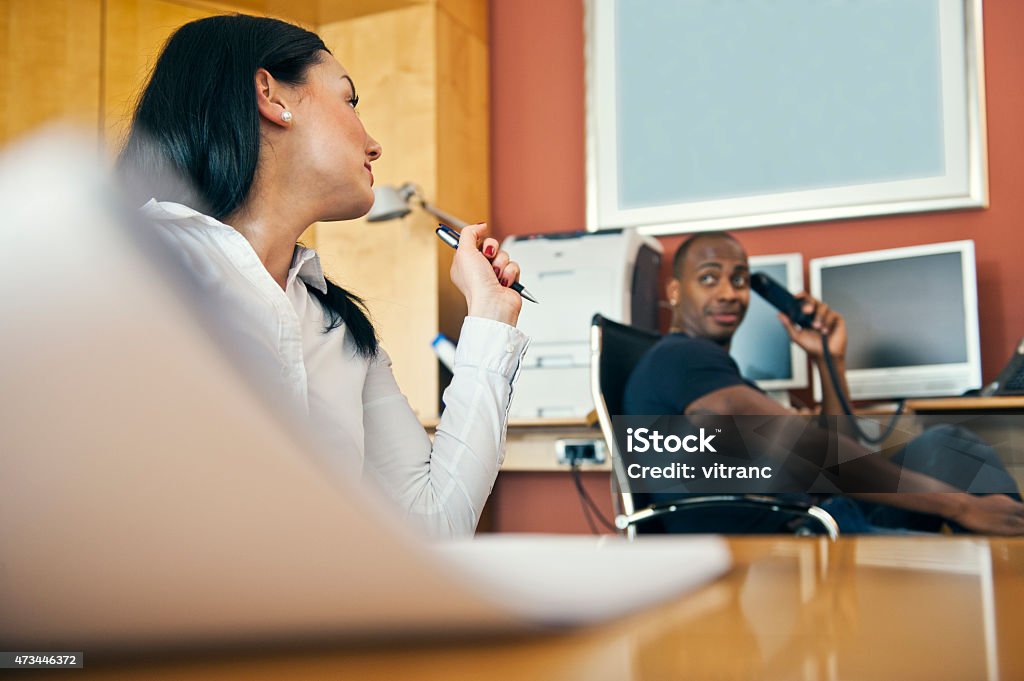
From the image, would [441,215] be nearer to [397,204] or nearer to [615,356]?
[397,204]

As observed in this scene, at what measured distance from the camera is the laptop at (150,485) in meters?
0.13

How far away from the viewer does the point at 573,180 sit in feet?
11.5

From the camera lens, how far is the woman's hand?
2.62 feet

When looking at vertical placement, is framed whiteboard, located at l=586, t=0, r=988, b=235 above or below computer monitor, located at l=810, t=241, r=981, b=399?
above

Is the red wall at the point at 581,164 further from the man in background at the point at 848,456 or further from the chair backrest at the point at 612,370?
the chair backrest at the point at 612,370

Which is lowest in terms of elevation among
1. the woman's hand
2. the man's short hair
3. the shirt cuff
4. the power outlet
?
the power outlet

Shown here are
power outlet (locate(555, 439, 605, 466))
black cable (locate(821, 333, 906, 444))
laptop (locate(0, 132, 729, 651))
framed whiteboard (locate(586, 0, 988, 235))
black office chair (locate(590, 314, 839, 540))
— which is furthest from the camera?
framed whiteboard (locate(586, 0, 988, 235))

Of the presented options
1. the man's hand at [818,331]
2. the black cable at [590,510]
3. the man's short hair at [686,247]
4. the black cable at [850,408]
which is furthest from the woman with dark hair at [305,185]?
the black cable at [590,510]

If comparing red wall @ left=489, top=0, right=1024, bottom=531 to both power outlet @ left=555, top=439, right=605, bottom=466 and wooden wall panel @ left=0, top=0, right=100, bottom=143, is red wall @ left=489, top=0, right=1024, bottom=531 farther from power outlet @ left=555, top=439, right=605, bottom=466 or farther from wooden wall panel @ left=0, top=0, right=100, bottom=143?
wooden wall panel @ left=0, top=0, right=100, bottom=143

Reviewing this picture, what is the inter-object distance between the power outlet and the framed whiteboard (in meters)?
0.94

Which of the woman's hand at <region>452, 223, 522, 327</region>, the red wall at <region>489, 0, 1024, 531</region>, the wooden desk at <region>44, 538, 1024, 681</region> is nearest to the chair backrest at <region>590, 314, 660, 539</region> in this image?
the woman's hand at <region>452, 223, 522, 327</region>

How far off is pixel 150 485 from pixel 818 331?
273 centimetres

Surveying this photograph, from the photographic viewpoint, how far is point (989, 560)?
413mm

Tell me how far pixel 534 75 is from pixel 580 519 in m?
1.79
